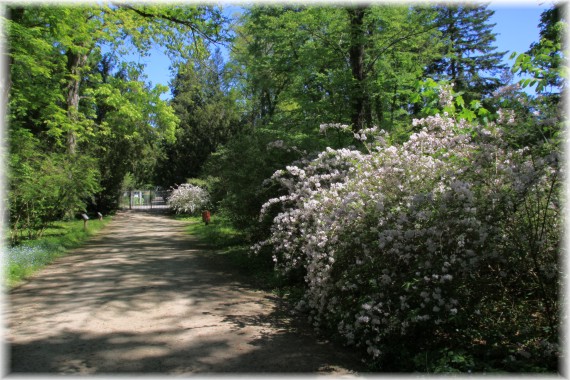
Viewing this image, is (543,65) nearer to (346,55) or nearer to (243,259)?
(243,259)

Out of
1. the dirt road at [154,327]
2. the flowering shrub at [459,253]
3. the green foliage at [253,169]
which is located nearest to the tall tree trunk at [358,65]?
the green foliage at [253,169]

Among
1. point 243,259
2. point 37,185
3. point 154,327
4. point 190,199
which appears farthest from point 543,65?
point 190,199

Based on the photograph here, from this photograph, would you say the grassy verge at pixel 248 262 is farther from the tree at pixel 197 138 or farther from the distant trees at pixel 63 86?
the tree at pixel 197 138

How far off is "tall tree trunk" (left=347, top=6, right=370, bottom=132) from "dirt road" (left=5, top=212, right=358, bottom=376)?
19.0 ft

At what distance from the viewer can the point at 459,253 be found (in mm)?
4285

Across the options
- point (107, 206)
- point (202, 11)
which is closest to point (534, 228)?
point (202, 11)

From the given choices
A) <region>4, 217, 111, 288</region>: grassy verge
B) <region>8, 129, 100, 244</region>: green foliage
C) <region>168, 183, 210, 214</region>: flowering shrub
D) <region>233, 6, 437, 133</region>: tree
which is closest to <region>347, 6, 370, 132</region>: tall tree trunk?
<region>233, 6, 437, 133</region>: tree

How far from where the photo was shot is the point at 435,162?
4.98m

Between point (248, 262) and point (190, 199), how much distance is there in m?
19.0

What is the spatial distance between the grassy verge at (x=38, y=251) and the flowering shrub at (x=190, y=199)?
11.0 metres

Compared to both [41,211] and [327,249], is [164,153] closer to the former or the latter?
[41,211]

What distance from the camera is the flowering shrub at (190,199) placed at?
90.6 feet

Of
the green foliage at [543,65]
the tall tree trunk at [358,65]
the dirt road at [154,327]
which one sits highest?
the tall tree trunk at [358,65]

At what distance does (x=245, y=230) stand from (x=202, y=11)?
632 cm
